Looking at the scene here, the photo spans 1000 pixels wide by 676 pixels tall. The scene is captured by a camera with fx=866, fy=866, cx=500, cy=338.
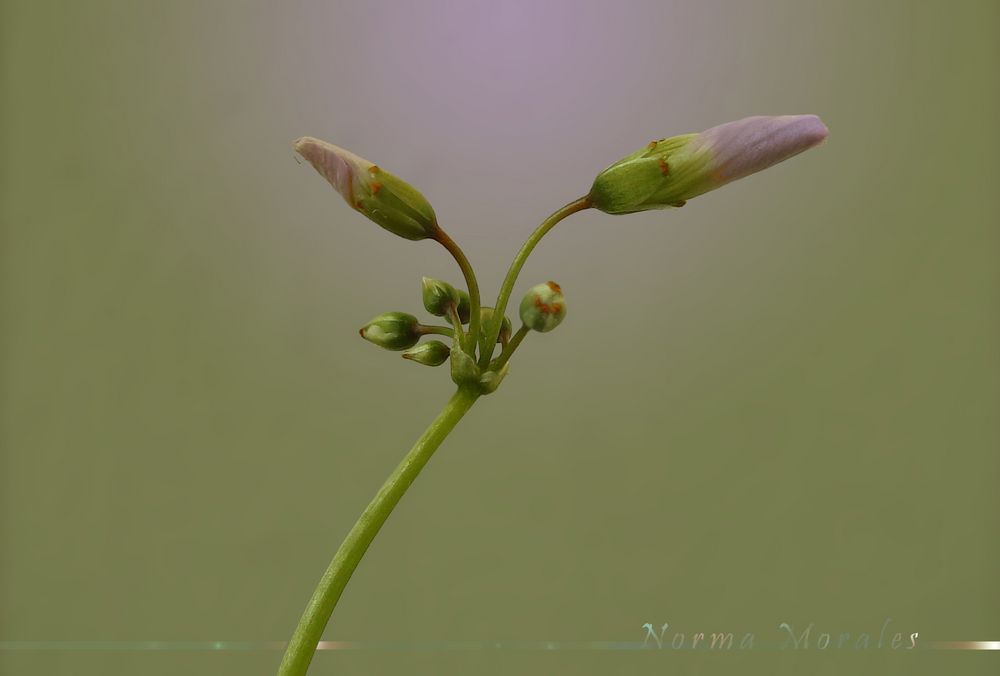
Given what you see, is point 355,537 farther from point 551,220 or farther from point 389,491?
point 551,220

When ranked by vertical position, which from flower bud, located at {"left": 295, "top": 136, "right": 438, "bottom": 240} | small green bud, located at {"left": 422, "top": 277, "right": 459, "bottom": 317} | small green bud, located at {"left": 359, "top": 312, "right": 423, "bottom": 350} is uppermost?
flower bud, located at {"left": 295, "top": 136, "right": 438, "bottom": 240}

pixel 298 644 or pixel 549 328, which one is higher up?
pixel 549 328

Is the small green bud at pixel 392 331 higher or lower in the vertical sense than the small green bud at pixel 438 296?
lower

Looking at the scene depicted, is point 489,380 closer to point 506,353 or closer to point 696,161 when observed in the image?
point 506,353

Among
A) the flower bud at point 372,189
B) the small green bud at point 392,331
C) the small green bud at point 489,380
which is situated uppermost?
the flower bud at point 372,189

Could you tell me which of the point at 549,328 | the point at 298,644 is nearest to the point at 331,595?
the point at 298,644

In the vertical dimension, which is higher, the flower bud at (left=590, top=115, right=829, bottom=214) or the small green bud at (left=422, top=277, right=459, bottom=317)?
the flower bud at (left=590, top=115, right=829, bottom=214)
